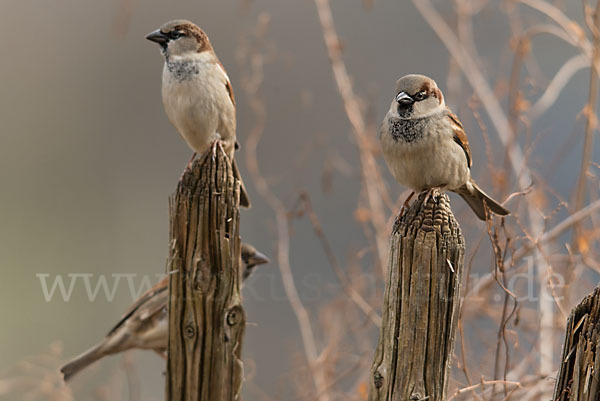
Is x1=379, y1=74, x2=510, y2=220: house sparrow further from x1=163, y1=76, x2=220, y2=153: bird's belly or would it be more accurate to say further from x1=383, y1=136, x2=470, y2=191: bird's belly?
x1=163, y1=76, x2=220, y2=153: bird's belly

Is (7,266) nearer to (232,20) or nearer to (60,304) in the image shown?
(60,304)

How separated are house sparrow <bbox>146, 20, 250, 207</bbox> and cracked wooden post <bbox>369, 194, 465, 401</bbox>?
1.11 meters

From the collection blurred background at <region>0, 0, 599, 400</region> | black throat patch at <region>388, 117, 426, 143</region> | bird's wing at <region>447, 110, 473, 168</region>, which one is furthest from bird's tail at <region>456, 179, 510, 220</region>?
blurred background at <region>0, 0, 599, 400</region>

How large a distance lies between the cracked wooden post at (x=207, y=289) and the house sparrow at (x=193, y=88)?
674mm

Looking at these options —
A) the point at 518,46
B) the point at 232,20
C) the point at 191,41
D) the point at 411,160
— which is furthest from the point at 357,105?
the point at 232,20

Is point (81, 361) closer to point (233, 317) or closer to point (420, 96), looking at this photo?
point (233, 317)

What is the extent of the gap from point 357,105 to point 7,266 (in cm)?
385

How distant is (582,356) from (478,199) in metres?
1.18

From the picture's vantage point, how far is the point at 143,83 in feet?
22.1

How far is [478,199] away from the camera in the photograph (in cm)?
264

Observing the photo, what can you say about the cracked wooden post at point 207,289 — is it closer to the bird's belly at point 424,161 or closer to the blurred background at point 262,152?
the bird's belly at point 424,161

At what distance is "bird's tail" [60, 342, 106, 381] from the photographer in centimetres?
258

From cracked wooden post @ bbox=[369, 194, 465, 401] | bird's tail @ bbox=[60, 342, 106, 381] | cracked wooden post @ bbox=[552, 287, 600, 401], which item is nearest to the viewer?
cracked wooden post @ bbox=[552, 287, 600, 401]

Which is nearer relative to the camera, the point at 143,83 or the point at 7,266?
the point at 7,266
